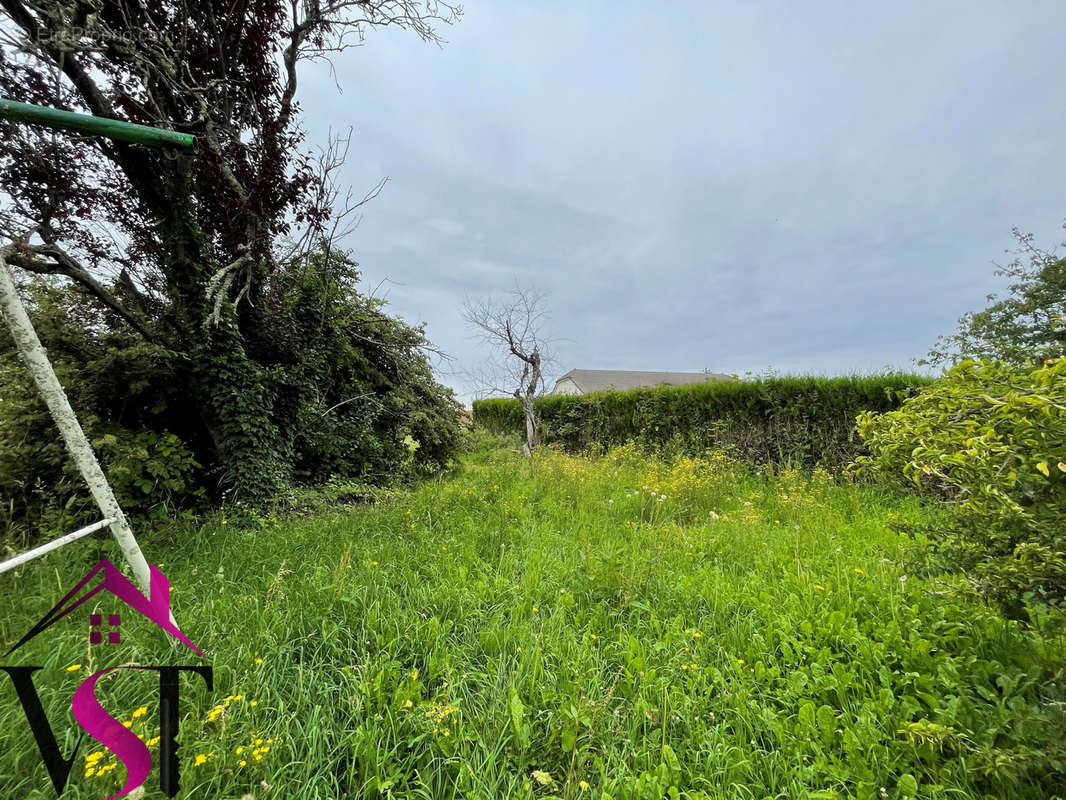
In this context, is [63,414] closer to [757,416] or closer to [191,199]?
[191,199]

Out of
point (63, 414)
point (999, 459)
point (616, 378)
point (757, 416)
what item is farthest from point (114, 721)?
point (616, 378)

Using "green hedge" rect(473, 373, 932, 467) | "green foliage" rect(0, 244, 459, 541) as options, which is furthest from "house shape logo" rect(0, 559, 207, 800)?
"green hedge" rect(473, 373, 932, 467)

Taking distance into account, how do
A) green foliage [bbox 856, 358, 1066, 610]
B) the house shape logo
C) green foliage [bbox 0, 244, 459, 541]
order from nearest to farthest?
the house shape logo, green foliage [bbox 856, 358, 1066, 610], green foliage [bbox 0, 244, 459, 541]

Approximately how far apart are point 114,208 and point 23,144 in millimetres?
672

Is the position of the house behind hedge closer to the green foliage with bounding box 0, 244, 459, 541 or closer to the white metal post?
the green foliage with bounding box 0, 244, 459, 541

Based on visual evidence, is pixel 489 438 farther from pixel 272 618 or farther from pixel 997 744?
pixel 997 744

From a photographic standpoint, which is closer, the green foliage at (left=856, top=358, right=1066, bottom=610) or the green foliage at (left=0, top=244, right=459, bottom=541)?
the green foliage at (left=856, top=358, right=1066, bottom=610)

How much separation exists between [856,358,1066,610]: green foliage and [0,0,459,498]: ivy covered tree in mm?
5001

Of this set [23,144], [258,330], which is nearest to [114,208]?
[23,144]

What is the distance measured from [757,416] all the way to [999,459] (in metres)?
5.66

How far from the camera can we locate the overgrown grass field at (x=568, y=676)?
126 cm

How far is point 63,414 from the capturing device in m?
1.14

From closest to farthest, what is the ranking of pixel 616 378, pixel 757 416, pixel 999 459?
pixel 999 459 < pixel 757 416 < pixel 616 378

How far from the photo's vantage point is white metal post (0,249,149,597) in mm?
1074
